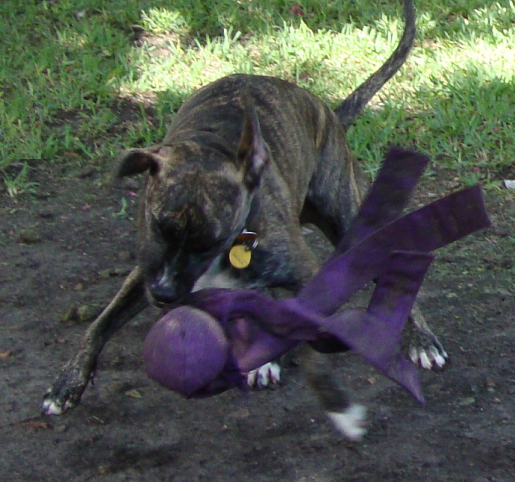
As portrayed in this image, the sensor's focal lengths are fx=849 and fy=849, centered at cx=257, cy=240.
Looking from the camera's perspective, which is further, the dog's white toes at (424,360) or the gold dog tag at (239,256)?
the dog's white toes at (424,360)

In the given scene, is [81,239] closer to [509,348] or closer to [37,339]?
[37,339]

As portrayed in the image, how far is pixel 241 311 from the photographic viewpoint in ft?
9.93

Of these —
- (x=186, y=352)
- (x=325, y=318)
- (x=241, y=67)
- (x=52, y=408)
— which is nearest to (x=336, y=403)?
(x=325, y=318)

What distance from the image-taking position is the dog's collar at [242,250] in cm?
365

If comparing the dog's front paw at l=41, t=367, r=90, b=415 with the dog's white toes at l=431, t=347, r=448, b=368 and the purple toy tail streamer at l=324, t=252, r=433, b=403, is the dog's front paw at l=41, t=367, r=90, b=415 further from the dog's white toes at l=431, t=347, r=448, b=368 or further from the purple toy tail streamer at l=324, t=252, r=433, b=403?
the dog's white toes at l=431, t=347, r=448, b=368

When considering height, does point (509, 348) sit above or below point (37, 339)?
above

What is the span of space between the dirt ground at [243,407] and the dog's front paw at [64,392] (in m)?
0.04

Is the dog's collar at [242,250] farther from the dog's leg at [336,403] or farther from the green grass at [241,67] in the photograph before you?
the green grass at [241,67]

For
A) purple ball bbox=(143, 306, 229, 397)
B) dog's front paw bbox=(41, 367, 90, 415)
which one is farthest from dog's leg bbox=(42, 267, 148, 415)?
purple ball bbox=(143, 306, 229, 397)

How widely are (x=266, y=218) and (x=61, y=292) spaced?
5.35ft

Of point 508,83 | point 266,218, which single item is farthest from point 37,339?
point 508,83

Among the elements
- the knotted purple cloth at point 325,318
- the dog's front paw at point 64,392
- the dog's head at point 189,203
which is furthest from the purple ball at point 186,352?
the dog's front paw at point 64,392

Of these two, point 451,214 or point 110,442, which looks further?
point 110,442

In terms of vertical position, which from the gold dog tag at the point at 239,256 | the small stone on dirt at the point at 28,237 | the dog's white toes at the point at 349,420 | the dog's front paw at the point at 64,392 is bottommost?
the small stone on dirt at the point at 28,237
